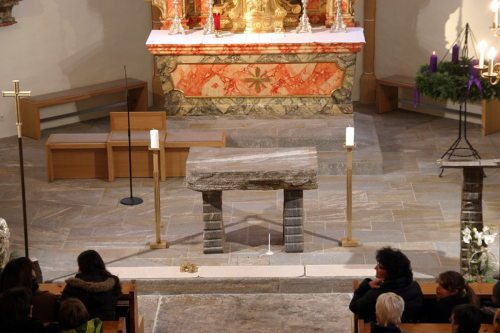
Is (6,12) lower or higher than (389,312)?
higher

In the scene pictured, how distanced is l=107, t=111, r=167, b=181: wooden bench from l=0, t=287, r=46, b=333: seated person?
5.61 metres

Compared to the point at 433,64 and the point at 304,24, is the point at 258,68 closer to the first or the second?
the point at 304,24

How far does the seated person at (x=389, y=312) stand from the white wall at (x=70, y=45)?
8.51m

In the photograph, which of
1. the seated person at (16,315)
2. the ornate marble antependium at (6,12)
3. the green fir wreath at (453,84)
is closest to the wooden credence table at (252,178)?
the green fir wreath at (453,84)

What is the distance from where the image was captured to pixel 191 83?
1329 centimetres

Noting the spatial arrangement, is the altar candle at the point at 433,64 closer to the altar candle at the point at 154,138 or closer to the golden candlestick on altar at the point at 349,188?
the golden candlestick on altar at the point at 349,188

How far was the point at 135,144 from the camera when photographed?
482 inches

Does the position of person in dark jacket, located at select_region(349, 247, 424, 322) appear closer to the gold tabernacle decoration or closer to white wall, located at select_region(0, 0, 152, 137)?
the gold tabernacle decoration

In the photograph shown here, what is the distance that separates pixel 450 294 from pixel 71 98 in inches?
315

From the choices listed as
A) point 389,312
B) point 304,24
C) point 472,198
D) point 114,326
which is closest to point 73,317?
point 114,326

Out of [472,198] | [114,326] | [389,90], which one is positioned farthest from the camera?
[389,90]

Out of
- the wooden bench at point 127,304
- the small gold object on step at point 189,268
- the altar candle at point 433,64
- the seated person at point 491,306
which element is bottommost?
the small gold object on step at point 189,268

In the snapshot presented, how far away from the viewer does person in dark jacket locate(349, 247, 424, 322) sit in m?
7.55

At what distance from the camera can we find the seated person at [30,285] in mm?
7285
